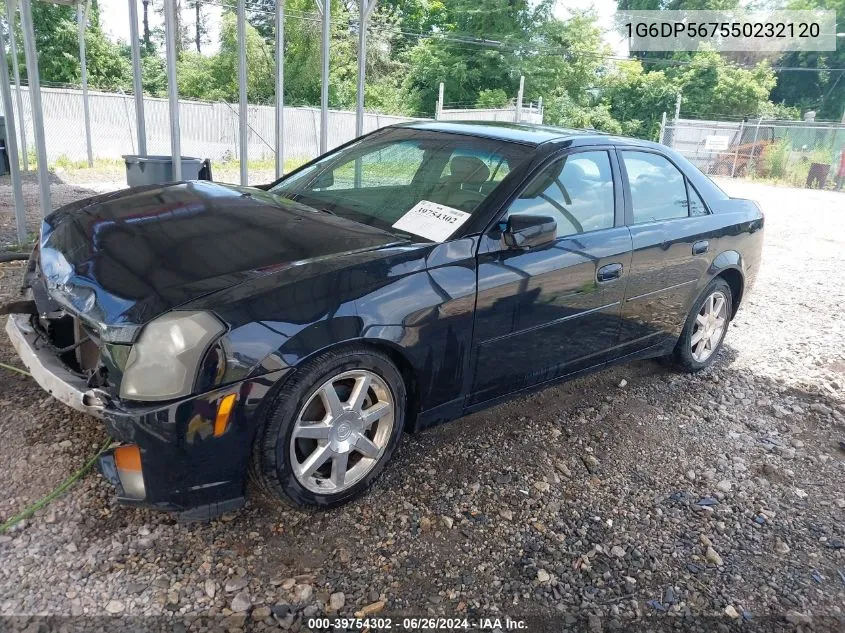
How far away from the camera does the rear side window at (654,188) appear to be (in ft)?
12.1

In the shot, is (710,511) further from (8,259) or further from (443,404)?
(8,259)

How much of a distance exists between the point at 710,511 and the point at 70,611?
2.57 m

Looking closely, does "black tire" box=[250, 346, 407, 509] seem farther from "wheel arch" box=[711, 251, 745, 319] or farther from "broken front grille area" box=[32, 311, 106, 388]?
"wheel arch" box=[711, 251, 745, 319]

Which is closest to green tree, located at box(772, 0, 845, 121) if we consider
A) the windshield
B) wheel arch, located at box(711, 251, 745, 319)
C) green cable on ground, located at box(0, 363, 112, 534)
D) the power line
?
the power line

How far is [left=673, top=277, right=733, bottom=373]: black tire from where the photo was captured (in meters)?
4.25

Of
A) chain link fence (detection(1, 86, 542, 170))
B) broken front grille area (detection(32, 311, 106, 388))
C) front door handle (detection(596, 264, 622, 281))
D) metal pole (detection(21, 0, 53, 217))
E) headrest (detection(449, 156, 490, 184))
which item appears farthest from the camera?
chain link fence (detection(1, 86, 542, 170))

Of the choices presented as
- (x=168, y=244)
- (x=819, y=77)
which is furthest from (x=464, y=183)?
(x=819, y=77)

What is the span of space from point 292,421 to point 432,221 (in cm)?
114

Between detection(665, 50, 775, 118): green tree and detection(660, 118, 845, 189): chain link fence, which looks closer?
detection(660, 118, 845, 189): chain link fence

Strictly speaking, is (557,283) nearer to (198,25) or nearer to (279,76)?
(279,76)

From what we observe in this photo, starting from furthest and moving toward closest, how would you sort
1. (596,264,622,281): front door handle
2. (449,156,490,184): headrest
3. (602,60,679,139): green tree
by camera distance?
1. (602,60,679,139): green tree
2. (596,264,622,281): front door handle
3. (449,156,490,184): headrest

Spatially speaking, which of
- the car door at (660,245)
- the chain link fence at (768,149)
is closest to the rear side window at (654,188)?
the car door at (660,245)

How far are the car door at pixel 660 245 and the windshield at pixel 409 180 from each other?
87 centimetres

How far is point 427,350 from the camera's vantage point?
272 centimetres
